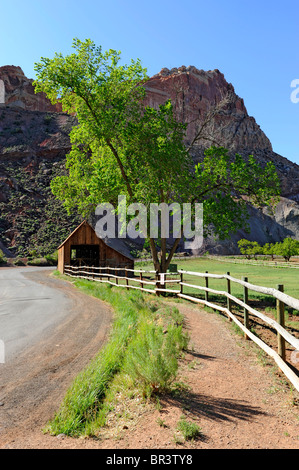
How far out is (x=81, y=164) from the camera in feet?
62.8

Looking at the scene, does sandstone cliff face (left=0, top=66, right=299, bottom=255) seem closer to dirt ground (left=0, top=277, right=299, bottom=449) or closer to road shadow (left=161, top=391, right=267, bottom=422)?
dirt ground (left=0, top=277, right=299, bottom=449)

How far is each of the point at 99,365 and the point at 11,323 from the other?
17.3 ft

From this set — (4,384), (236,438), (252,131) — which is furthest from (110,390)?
(252,131)

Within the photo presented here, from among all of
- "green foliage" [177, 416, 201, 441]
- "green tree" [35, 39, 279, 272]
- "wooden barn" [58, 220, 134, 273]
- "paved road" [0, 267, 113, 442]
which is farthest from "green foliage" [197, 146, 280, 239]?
"wooden barn" [58, 220, 134, 273]

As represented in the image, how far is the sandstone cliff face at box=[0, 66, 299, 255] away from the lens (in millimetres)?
73062

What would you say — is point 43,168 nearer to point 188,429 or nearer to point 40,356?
point 40,356

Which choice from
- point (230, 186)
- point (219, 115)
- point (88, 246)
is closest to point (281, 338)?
point (230, 186)

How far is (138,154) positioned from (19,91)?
15403 cm

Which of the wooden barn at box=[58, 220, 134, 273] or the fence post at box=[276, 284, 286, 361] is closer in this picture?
the fence post at box=[276, 284, 286, 361]

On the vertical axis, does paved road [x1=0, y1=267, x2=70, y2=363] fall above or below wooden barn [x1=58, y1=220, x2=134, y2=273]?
below

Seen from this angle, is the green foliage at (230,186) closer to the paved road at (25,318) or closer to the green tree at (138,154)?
the green tree at (138,154)

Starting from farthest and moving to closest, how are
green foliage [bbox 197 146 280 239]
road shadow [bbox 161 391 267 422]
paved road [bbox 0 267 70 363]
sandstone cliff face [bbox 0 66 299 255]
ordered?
sandstone cliff face [bbox 0 66 299 255], green foliage [bbox 197 146 280 239], paved road [bbox 0 267 70 363], road shadow [bbox 161 391 267 422]

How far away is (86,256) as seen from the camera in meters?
42.3

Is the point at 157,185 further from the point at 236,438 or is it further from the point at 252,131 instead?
the point at 252,131
